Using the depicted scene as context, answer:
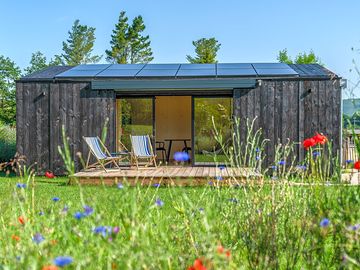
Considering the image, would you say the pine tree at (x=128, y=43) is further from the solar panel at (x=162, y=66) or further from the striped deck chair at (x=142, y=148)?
the striped deck chair at (x=142, y=148)

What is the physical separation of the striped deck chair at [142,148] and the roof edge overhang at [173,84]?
1168 millimetres

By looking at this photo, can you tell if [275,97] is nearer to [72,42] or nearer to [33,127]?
[33,127]

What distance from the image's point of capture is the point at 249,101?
11719 mm

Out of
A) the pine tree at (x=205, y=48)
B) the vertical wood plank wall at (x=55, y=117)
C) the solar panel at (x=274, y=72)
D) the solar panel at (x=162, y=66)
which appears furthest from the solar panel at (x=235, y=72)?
the pine tree at (x=205, y=48)

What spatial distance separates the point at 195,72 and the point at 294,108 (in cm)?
255

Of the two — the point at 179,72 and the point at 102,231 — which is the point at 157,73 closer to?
the point at 179,72

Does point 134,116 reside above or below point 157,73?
below

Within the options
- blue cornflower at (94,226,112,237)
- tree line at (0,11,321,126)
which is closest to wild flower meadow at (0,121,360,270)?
blue cornflower at (94,226,112,237)

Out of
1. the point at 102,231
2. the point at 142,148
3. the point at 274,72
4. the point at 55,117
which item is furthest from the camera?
the point at 274,72

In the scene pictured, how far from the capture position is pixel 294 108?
11.7 metres

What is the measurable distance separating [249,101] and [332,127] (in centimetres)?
197

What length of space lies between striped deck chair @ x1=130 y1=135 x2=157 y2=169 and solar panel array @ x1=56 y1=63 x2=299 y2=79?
1.50m

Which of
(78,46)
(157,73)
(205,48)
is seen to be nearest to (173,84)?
(157,73)

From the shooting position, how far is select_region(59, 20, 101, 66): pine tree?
4369 centimetres
